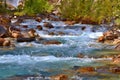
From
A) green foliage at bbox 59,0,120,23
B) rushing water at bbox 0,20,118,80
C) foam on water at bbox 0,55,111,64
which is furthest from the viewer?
green foliage at bbox 59,0,120,23

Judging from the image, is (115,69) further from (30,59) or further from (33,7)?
(33,7)

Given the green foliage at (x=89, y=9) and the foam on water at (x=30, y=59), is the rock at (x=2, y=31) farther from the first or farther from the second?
the green foliage at (x=89, y=9)

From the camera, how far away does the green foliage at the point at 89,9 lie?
2039 inches

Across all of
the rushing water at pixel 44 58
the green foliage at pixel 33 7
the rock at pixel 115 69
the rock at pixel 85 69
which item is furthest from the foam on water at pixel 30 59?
the green foliage at pixel 33 7

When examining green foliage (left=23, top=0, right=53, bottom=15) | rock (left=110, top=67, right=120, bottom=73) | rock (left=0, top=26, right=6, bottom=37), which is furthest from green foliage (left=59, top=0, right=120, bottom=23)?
rock (left=110, top=67, right=120, bottom=73)

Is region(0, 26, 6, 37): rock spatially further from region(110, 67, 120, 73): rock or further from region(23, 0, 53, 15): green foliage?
region(23, 0, 53, 15): green foliage

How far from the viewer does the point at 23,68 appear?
60.1ft

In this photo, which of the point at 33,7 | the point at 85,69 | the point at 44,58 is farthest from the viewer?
the point at 33,7

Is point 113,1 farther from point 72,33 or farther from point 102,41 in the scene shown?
point 102,41

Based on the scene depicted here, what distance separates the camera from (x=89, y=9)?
5728 centimetres

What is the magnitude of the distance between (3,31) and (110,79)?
18.1 meters

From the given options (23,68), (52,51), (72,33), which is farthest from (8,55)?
(72,33)

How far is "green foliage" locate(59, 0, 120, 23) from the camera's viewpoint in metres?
51.8

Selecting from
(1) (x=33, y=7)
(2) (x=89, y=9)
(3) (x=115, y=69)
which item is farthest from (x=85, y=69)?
(1) (x=33, y=7)
